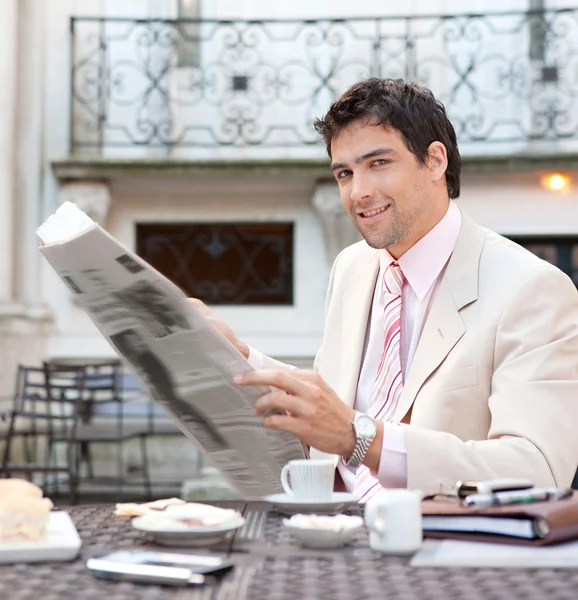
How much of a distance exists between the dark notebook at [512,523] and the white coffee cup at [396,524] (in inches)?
2.7

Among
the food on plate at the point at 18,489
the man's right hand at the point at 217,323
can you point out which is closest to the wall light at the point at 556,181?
the man's right hand at the point at 217,323

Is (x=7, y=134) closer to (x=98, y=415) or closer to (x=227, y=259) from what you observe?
(x=227, y=259)

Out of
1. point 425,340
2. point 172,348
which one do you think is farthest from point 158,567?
point 425,340

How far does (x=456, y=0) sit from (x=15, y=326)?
497 centimetres

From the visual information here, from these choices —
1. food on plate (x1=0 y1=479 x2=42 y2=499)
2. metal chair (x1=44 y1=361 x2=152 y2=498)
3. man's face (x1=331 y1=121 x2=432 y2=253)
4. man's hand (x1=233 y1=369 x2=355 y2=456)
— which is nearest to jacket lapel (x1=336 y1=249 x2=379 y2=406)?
man's face (x1=331 y1=121 x2=432 y2=253)

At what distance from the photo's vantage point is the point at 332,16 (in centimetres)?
967

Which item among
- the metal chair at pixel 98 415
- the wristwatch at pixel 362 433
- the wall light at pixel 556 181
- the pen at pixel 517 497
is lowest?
the metal chair at pixel 98 415

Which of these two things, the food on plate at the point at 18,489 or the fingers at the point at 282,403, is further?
the fingers at the point at 282,403

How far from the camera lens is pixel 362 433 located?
1.90 m

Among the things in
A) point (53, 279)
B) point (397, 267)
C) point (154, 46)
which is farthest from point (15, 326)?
point (397, 267)

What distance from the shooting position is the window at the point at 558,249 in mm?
9523

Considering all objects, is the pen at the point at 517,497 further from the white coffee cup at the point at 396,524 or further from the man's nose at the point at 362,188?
the man's nose at the point at 362,188

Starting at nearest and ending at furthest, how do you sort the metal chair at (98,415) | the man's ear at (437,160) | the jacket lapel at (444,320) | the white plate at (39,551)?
the white plate at (39,551) < the jacket lapel at (444,320) < the man's ear at (437,160) < the metal chair at (98,415)

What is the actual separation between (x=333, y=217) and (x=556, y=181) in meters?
2.01
